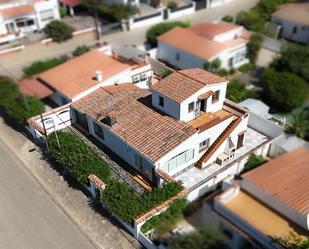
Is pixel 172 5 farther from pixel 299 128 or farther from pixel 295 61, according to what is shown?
pixel 299 128

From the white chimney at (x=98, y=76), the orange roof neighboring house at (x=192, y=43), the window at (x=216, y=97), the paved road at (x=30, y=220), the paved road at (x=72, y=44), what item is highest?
the window at (x=216, y=97)

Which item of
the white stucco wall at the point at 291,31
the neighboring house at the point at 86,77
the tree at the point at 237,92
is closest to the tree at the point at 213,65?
the tree at the point at 237,92

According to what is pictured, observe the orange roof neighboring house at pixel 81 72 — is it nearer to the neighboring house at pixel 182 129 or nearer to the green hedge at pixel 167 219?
the neighboring house at pixel 182 129

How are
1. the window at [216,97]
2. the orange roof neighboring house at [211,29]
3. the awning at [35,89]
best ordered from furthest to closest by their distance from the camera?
the orange roof neighboring house at [211,29], the awning at [35,89], the window at [216,97]

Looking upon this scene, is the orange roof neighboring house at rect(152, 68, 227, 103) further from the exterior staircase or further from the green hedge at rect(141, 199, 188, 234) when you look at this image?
the green hedge at rect(141, 199, 188, 234)

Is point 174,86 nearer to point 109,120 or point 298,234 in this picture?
point 109,120

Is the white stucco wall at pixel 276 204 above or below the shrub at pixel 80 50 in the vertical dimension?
above

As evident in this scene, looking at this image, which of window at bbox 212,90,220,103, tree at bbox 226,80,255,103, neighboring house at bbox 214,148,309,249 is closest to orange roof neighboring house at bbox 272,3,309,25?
tree at bbox 226,80,255,103
